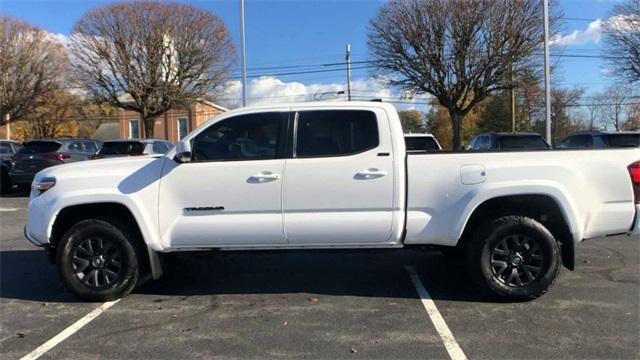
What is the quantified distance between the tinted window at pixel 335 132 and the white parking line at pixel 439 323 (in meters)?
1.61

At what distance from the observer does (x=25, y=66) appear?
122ft

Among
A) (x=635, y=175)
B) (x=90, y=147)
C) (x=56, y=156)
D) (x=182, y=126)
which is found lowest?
(x=635, y=175)

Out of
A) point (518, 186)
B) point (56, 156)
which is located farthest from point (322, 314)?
point (56, 156)

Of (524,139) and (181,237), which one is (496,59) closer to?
(524,139)

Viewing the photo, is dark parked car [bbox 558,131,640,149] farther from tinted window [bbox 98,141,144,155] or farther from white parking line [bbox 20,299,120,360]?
white parking line [bbox 20,299,120,360]

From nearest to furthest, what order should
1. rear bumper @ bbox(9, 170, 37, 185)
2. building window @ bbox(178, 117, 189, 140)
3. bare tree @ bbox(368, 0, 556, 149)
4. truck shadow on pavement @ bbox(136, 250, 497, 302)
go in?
1. truck shadow on pavement @ bbox(136, 250, 497, 302)
2. rear bumper @ bbox(9, 170, 37, 185)
3. bare tree @ bbox(368, 0, 556, 149)
4. building window @ bbox(178, 117, 189, 140)

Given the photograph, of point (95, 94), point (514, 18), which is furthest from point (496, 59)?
point (95, 94)

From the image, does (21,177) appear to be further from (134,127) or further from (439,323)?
(134,127)

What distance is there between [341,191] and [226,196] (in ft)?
3.59

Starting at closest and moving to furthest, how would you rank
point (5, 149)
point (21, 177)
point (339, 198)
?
point (339, 198), point (21, 177), point (5, 149)

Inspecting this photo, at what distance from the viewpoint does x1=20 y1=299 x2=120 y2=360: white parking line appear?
4.32m

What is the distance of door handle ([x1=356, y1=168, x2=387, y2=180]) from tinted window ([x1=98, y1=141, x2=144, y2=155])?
1180 cm

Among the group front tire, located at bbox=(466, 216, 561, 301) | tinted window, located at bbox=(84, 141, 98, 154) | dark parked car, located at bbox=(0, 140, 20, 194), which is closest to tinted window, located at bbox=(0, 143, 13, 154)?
dark parked car, located at bbox=(0, 140, 20, 194)

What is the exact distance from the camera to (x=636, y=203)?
532 cm
